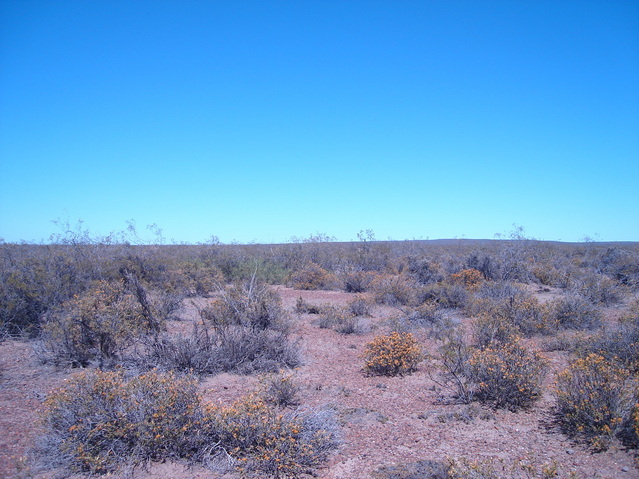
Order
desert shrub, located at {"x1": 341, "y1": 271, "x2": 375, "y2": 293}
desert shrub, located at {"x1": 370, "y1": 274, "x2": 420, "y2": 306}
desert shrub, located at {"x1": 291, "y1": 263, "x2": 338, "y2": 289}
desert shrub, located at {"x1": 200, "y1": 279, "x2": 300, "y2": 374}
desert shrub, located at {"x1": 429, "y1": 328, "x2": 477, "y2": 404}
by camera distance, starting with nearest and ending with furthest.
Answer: desert shrub, located at {"x1": 429, "y1": 328, "x2": 477, "y2": 404} < desert shrub, located at {"x1": 200, "y1": 279, "x2": 300, "y2": 374} < desert shrub, located at {"x1": 370, "y1": 274, "x2": 420, "y2": 306} < desert shrub, located at {"x1": 341, "y1": 271, "x2": 375, "y2": 293} < desert shrub, located at {"x1": 291, "y1": 263, "x2": 338, "y2": 289}

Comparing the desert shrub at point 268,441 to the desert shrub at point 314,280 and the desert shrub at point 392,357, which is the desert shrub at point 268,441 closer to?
the desert shrub at point 392,357

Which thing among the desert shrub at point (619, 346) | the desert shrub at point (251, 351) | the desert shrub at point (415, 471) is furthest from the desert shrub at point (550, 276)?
the desert shrub at point (415, 471)

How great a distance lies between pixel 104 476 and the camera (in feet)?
12.8

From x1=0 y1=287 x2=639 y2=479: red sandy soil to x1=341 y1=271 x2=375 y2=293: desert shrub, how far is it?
10.1 m

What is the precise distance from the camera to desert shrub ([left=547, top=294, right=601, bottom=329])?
9922 millimetres

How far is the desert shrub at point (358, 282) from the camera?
720 inches

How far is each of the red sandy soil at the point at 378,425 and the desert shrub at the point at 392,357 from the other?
188 millimetres

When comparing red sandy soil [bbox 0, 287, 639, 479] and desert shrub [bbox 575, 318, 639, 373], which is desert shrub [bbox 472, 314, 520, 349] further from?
desert shrub [bbox 575, 318, 639, 373]

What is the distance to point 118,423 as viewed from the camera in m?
4.29

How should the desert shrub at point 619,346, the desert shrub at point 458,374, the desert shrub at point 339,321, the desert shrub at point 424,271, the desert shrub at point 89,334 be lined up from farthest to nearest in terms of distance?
1. the desert shrub at point 424,271
2. the desert shrub at point 339,321
3. the desert shrub at point 89,334
4. the desert shrub at point 619,346
5. the desert shrub at point 458,374

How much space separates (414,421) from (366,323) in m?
5.91


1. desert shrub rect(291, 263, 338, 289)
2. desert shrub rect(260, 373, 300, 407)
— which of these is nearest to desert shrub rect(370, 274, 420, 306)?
desert shrub rect(291, 263, 338, 289)

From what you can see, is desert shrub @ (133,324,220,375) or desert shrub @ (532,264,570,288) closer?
desert shrub @ (133,324,220,375)

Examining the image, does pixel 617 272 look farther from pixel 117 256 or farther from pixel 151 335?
pixel 117 256
